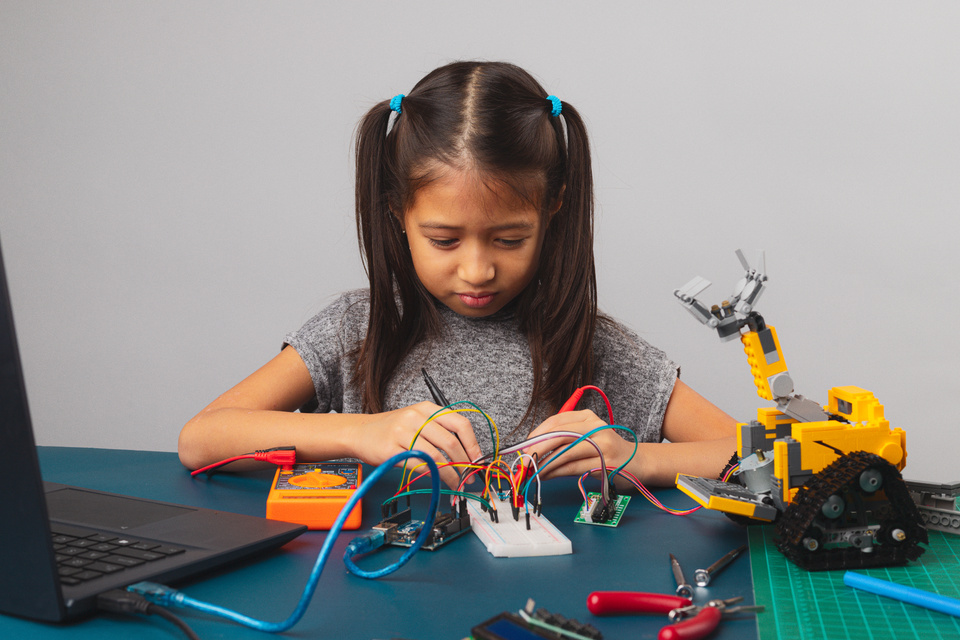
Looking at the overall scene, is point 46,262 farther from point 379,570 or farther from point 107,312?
point 379,570

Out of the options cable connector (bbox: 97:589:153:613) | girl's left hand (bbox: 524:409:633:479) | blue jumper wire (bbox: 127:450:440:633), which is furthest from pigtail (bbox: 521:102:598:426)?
cable connector (bbox: 97:589:153:613)

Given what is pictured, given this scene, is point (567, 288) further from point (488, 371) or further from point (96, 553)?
point (96, 553)

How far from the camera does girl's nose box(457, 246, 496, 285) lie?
Answer: 3.54 feet

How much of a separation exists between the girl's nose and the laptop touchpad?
484 mm

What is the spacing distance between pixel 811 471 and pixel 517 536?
10.3 inches

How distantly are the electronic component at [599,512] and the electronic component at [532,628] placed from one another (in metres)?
0.27

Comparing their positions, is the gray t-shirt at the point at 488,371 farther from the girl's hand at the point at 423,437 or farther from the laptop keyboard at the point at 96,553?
the laptop keyboard at the point at 96,553

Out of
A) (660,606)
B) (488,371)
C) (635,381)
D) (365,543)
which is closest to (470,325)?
(488,371)

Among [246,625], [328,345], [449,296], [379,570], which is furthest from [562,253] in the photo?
[246,625]

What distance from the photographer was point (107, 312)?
84.3 inches

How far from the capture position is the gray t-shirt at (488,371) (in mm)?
1323

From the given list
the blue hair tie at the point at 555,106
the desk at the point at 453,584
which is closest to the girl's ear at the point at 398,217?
the blue hair tie at the point at 555,106

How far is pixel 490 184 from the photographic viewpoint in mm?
1081

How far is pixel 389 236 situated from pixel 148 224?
3.69 ft
